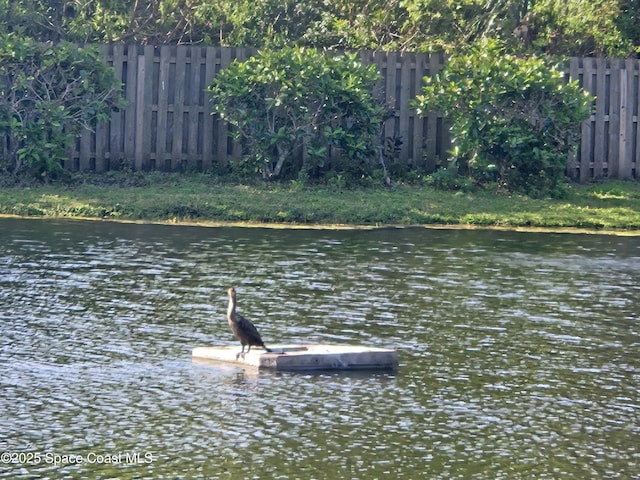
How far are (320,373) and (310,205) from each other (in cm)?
942

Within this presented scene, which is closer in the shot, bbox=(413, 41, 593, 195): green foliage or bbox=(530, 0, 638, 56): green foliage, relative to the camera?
bbox=(413, 41, 593, 195): green foliage

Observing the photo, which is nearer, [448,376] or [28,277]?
[448,376]

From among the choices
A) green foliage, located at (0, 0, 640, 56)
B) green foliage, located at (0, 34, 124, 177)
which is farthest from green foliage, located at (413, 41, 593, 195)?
green foliage, located at (0, 34, 124, 177)

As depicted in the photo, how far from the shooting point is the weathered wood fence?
23047 millimetres

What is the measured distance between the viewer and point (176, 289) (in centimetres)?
1530

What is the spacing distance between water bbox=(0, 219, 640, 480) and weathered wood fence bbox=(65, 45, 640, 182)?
150 inches

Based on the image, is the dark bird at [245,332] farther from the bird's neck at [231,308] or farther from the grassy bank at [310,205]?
the grassy bank at [310,205]

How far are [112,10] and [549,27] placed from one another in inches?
316

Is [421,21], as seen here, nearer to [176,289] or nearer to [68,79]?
[68,79]

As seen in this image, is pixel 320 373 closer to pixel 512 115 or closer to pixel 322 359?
pixel 322 359

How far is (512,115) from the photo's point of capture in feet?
72.3

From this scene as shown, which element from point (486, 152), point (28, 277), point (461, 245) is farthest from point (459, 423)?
point (486, 152)

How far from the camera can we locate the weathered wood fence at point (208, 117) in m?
23.0

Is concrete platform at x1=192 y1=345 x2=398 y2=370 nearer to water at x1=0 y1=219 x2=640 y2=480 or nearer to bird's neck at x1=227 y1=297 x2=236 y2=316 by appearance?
water at x1=0 y1=219 x2=640 y2=480
